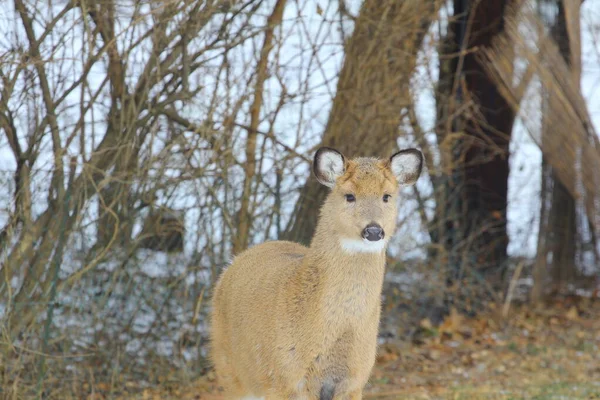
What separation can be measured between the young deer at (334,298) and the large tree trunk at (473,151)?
4.73 m

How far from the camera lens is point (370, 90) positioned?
9.20 metres

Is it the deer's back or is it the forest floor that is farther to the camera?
the forest floor

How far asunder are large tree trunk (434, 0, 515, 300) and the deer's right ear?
470cm

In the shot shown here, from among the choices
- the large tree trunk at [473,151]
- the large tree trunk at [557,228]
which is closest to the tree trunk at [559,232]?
the large tree trunk at [557,228]

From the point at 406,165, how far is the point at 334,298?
0.86 m

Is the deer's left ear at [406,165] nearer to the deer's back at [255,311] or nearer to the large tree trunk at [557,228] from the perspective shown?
the deer's back at [255,311]

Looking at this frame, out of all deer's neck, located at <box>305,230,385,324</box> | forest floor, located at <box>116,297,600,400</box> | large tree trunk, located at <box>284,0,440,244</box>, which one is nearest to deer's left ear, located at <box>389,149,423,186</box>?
deer's neck, located at <box>305,230,385,324</box>

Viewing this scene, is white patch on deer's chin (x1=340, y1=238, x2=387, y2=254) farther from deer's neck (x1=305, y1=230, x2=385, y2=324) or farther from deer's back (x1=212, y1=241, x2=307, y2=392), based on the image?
deer's back (x1=212, y1=241, x2=307, y2=392)

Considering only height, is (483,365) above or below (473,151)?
below

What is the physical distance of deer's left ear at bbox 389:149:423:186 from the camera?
517 cm

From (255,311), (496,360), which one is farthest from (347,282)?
(496,360)

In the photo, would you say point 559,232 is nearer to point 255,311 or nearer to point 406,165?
point 406,165

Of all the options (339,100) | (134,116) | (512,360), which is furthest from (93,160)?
(512,360)

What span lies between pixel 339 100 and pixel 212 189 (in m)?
1.83
